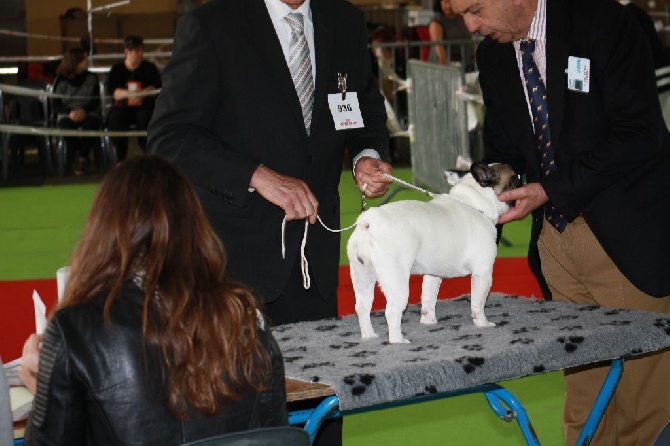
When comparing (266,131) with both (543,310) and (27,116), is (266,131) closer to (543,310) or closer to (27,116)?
(543,310)

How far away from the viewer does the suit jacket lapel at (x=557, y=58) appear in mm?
3271

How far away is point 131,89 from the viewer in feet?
43.1

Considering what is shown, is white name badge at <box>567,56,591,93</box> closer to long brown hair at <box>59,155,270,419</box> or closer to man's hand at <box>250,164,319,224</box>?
man's hand at <box>250,164,319,224</box>

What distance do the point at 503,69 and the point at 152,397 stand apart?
73.9 inches

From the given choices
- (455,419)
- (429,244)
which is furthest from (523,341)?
(455,419)

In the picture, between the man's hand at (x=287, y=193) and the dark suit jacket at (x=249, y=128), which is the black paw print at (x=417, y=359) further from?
the dark suit jacket at (x=249, y=128)

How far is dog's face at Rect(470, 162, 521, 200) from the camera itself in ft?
10.3

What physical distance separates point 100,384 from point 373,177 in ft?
4.54

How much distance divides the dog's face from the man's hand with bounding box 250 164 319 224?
0.50m

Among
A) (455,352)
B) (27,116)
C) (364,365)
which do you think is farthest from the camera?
(27,116)

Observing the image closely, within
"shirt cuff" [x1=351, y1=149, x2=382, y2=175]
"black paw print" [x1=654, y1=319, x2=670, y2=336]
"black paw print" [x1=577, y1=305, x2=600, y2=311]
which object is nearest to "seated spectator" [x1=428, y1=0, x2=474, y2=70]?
"shirt cuff" [x1=351, y1=149, x2=382, y2=175]

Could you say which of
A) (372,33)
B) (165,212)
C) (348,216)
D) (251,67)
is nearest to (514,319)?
(251,67)

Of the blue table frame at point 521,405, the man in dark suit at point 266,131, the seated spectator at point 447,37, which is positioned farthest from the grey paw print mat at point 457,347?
the seated spectator at point 447,37

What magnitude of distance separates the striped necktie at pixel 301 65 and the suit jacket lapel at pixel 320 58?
0.8 inches
